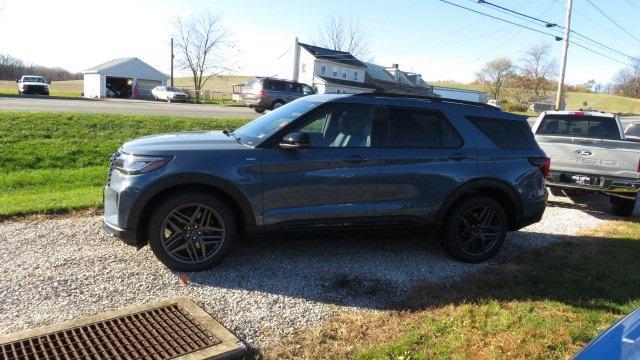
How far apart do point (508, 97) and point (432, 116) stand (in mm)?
75850

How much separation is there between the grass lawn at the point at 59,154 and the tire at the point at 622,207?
842cm

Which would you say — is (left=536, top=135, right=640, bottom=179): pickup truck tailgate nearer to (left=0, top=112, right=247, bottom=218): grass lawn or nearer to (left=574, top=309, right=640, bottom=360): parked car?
(left=574, top=309, right=640, bottom=360): parked car

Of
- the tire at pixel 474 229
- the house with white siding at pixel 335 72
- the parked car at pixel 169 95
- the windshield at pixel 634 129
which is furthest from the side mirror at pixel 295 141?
the house with white siding at pixel 335 72

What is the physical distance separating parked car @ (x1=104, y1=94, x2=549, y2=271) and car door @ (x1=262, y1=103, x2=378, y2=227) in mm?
10

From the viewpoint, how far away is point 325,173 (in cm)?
491

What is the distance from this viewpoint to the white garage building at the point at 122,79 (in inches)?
1938

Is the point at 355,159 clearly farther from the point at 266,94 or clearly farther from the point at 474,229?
the point at 266,94

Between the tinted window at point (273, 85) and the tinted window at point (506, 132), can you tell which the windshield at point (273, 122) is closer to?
the tinted window at point (506, 132)

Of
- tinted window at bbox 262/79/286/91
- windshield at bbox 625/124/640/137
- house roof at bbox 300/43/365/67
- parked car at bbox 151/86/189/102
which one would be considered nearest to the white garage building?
parked car at bbox 151/86/189/102

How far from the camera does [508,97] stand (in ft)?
247

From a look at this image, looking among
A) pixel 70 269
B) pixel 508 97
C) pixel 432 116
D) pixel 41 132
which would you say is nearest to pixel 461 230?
pixel 432 116

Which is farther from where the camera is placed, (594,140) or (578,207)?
(578,207)

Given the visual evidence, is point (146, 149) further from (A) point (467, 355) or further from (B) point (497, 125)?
(B) point (497, 125)

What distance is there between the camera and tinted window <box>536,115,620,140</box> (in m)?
9.12
